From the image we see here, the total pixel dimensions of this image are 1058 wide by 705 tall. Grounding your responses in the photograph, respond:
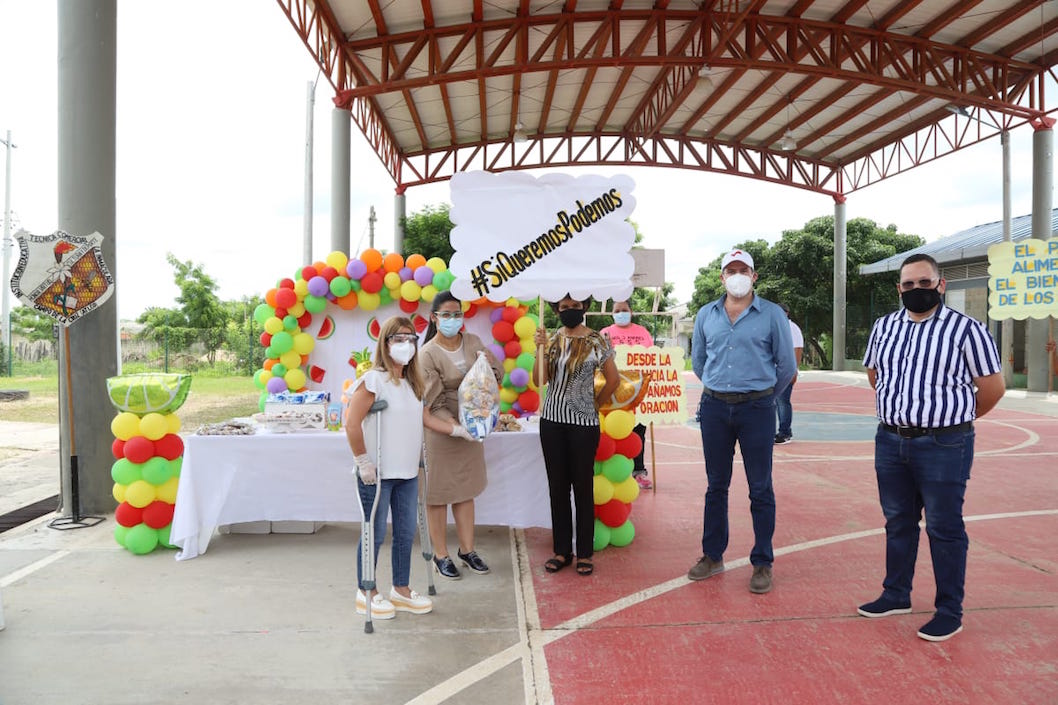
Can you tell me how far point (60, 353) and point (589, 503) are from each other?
470 centimetres

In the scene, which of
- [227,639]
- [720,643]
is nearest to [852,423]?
[720,643]

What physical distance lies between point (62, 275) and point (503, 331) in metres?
3.64

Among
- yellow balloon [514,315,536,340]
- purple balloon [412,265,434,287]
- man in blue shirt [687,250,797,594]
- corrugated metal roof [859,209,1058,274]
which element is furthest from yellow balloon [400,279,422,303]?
corrugated metal roof [859,209,1058,274]

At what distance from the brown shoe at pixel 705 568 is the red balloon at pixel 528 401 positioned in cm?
238

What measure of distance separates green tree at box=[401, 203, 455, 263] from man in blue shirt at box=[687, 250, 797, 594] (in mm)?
16611

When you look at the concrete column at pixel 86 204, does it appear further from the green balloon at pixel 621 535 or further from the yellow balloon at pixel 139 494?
the green balloon at pixel 621 535

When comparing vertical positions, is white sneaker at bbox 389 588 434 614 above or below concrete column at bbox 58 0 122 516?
below

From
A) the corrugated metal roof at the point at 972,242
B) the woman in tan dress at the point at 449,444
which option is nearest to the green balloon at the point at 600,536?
the woman in tan dress at the point at 449,444

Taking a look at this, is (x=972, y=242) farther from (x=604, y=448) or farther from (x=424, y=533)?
(x=424, y=533)

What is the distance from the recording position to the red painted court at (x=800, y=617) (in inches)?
122

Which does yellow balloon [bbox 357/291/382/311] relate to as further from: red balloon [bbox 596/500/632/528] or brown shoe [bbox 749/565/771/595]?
brown shoe [bbox 749/565/771/595]

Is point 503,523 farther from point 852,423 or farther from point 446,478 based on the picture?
point 852,423

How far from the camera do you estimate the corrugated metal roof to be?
1788cm

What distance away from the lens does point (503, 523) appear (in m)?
5.11
